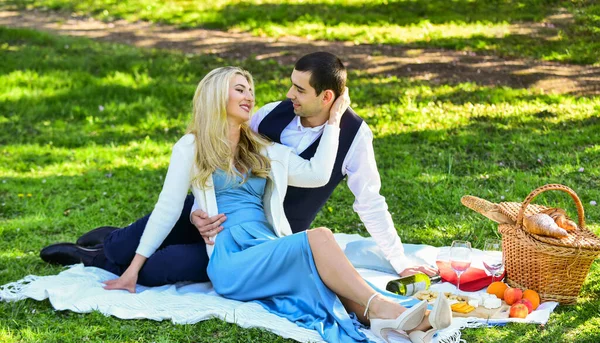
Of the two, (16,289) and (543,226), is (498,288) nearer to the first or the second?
(543,226)

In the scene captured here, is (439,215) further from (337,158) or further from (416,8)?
(416,8)

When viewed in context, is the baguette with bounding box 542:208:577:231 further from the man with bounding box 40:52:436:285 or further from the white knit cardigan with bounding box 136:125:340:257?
the white knit cardigan with bounding box 136:125:340:257

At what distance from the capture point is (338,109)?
508 centimetres

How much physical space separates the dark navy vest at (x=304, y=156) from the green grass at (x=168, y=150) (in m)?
1.11

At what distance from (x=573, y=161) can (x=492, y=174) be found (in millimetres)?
855

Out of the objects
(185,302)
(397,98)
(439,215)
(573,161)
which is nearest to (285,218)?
(185,302)

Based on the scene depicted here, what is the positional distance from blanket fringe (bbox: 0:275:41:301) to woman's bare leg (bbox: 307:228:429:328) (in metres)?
1.94

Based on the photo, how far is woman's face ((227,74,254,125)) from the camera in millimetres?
5008

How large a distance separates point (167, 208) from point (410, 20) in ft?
27.1

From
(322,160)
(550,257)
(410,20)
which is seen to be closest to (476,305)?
(550,257)

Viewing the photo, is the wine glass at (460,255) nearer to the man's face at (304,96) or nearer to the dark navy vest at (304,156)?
the dark navy vest at (304,156)

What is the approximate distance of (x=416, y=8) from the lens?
12898 mm

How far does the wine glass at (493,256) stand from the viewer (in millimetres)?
5164

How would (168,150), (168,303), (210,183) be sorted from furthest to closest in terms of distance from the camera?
(168,150) < (210,183) < (168,303)
